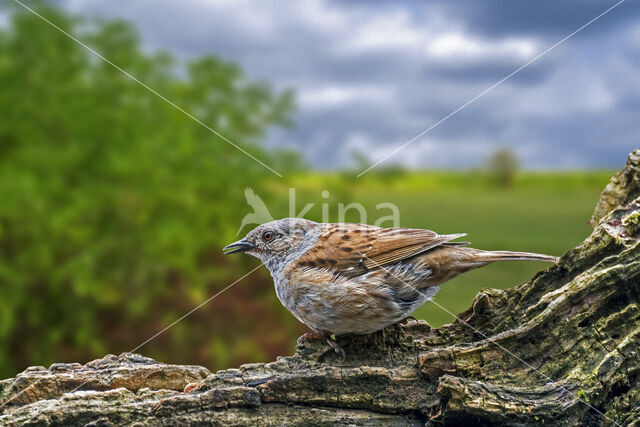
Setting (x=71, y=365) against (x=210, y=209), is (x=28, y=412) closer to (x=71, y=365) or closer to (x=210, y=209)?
(x=71, y=365)

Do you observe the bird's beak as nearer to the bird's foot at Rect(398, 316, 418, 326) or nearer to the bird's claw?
the bird's claw

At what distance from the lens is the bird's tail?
5.07 m

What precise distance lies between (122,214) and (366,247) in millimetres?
5024

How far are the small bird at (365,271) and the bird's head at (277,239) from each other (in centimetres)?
3

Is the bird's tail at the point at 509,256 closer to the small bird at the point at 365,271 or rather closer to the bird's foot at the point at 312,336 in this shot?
the small bird at the point at 365,271

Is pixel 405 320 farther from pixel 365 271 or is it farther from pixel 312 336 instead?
pixel 312 336

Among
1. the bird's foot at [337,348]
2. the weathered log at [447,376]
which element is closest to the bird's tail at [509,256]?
the weathered log at [447,376]

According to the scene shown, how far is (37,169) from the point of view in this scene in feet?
30.2

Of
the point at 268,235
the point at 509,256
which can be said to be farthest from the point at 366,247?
the point at 509,256

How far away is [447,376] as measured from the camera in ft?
14.1

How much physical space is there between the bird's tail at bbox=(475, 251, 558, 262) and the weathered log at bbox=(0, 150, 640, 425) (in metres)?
0.20

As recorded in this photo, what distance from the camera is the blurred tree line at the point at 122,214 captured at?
29.3ft

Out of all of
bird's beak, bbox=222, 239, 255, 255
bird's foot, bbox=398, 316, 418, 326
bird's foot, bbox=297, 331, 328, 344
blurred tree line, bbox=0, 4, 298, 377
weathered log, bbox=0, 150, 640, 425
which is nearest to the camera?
weathered log, bbox=0, 150, 640, 425

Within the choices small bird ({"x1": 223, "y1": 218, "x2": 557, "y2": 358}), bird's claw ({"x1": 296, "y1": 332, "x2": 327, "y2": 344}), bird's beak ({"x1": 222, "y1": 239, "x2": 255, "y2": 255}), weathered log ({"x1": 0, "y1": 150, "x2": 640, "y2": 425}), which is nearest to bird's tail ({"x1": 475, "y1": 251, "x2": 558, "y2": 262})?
small bird ({"x1": 223, "y1": 218, "x2": 557, "y2": 358})
